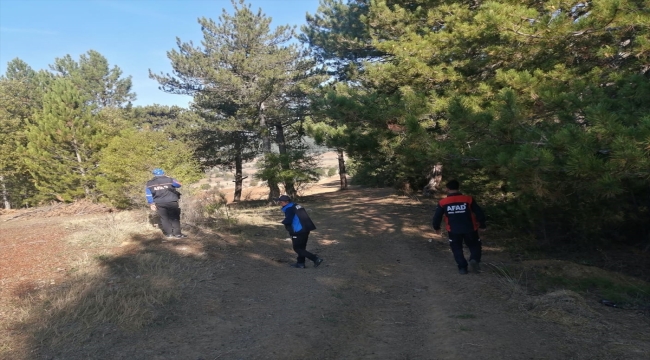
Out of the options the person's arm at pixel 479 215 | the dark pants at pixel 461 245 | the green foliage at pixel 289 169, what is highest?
the green foliage at pixel 289 169

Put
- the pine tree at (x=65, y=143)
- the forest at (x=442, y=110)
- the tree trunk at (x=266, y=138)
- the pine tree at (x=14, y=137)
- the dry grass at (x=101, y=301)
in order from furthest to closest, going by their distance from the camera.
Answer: the pine tree at (x=14, y=137) < the tree trunk at (x=266, y=138) < the pine tree at (x=65, y=143) < the forest at (x=442, y=110) < the dry grass at (x=101, y=301)

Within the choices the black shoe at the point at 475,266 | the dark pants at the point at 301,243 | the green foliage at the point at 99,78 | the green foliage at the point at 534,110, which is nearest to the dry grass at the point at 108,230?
the dark pants at the point at 301,243

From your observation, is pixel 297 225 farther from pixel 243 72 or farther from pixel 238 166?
pixel 238 166

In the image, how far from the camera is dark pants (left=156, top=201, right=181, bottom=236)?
888 centimetres

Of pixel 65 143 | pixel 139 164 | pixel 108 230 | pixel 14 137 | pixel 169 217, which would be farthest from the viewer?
pixel 14 137

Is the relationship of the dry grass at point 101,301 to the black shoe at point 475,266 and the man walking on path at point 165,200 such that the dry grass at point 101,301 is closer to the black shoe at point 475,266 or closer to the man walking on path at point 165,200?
the man walking on path at point 165,200

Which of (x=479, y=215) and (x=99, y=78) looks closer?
(x=479, y=215)

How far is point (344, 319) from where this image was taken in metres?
5.42

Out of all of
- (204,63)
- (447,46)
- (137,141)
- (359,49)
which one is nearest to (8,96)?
(204,63)

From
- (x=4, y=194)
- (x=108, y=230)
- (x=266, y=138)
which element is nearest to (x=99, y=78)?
(x=4, y=194)

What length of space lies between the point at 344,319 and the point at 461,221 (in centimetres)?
292

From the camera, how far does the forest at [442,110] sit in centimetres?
622

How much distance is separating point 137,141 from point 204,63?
7284 millimetres

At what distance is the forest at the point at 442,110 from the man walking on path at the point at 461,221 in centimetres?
67
